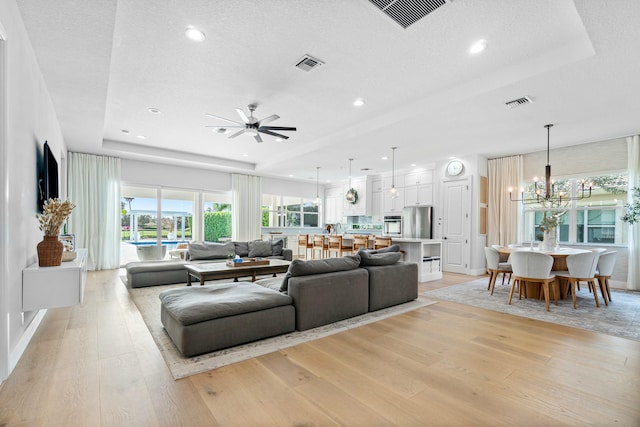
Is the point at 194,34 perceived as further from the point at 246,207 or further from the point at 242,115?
the point at 246,207

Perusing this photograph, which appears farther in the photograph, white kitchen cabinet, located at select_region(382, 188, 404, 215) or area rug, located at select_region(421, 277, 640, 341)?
white kitchen cabinet, located at select_region(382, 188, 404, 215)

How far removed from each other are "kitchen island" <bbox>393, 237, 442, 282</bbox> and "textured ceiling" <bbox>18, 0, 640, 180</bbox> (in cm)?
196

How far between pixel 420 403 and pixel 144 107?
16.5ft

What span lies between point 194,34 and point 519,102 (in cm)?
384

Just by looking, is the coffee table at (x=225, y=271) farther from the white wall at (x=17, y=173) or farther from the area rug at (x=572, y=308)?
the area rug at (x=572, y=308)

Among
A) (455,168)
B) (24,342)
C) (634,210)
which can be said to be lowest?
(24,342)

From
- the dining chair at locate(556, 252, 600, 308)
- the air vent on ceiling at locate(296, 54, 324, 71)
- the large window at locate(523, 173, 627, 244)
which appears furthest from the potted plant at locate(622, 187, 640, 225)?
the air vent on ceiling at locate(296, 54, 324, 71)

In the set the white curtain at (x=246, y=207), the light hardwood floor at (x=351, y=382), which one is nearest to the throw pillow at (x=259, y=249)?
the white curtain at (x=246, y=207)

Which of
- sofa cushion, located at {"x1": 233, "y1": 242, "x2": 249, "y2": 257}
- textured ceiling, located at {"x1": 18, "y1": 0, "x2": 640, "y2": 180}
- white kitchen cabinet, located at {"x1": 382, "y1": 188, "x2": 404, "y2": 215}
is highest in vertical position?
textured ceiling, located at {"x1": 18, "y1": 0, "x2": 640, "y2": 180}

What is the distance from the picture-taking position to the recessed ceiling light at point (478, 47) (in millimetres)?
2844

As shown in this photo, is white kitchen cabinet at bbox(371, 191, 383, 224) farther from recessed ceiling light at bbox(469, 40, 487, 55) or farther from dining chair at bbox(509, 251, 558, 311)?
recessed ceiling light at bbox(469, 40, 487, 55)

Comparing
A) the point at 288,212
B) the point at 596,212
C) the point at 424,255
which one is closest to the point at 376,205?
the point at 288,212

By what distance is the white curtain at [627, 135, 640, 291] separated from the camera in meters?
5.25

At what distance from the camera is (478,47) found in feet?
9.59
